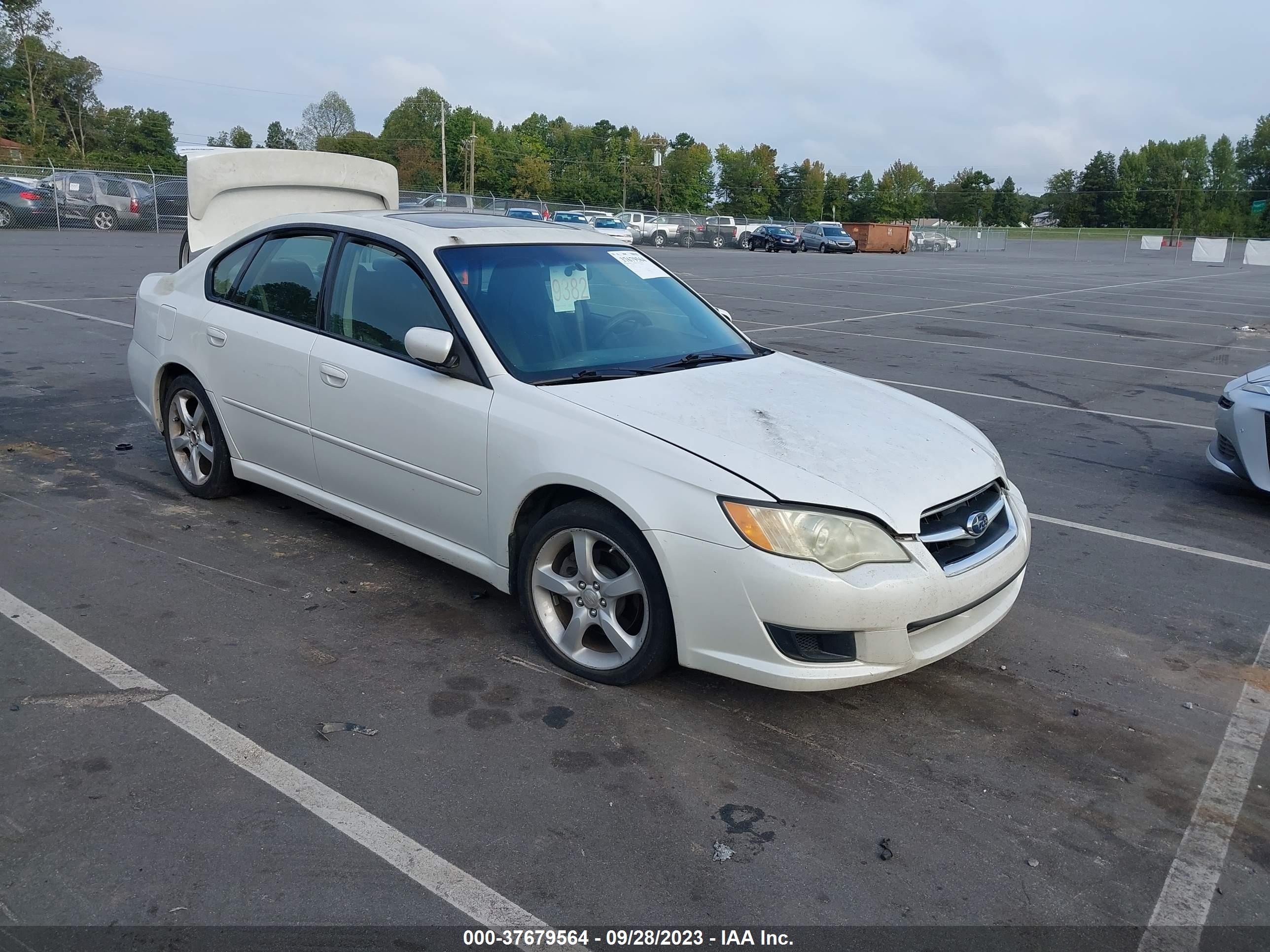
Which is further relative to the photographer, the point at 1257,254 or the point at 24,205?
the point at 1257,254

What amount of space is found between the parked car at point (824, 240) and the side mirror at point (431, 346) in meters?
51.4

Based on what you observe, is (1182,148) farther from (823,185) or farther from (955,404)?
(955,404)

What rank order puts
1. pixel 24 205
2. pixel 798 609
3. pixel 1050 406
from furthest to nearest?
pixel 24 205 < pixel 1050 406 < pixel 798 609

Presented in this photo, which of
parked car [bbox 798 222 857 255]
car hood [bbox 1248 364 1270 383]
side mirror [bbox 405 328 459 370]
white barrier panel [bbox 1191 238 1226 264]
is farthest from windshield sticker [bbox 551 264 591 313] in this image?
white barrier panel [bbox 1191 238 1226 264]

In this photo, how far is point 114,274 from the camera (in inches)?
699

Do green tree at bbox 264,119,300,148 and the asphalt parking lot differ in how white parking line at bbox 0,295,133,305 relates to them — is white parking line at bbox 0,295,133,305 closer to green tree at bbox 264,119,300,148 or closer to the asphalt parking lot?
the asphalt parking lot

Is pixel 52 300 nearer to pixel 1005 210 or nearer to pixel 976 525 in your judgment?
pixel 976 525

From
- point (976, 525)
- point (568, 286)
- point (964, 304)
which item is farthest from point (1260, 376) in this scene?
point (964, 304)

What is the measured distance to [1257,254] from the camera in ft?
191

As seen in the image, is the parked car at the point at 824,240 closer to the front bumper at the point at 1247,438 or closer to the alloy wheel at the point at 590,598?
the front bumper at the point at 1247,438

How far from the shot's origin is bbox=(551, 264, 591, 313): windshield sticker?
4.54 m

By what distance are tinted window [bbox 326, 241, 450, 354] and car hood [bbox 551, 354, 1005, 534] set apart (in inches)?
→ 33.5

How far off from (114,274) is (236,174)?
11583 millimetres

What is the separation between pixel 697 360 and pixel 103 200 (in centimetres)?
3242
